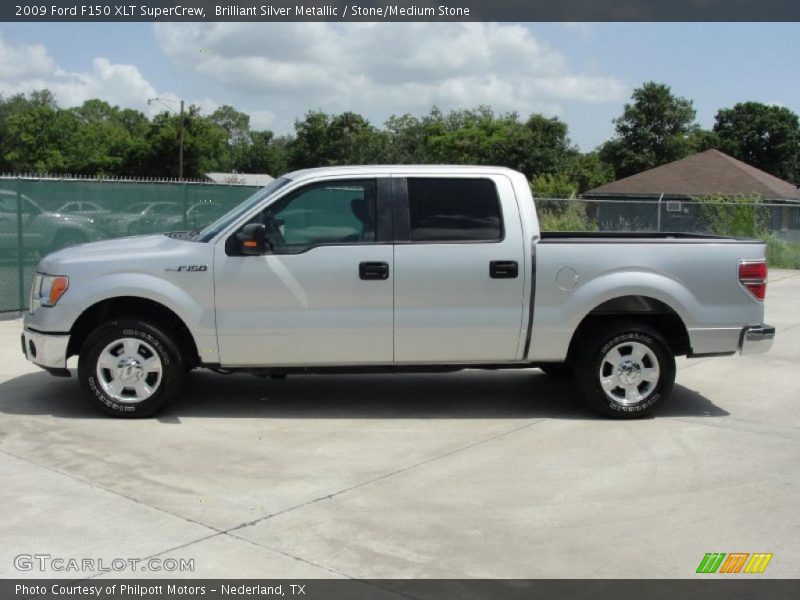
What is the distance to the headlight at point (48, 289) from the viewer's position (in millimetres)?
7168

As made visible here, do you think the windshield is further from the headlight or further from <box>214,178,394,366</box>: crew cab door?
the headlight

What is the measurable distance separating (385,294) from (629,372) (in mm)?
2091

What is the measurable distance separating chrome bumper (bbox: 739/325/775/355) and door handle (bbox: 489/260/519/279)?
196 centimetres

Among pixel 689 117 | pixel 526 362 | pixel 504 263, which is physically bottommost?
pixel 526 362

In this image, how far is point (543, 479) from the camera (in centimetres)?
598

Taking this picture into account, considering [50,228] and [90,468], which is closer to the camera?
[90,468]

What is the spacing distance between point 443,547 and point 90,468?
102 inches

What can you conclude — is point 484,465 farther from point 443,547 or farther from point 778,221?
point 778,221

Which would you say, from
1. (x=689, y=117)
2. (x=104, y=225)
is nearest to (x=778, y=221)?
(x=104, y=225)

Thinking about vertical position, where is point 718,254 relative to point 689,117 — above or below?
below

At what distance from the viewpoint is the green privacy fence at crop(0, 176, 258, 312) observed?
12.1m

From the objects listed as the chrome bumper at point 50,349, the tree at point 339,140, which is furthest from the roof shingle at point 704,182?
the chrome bumper at point 50,349
